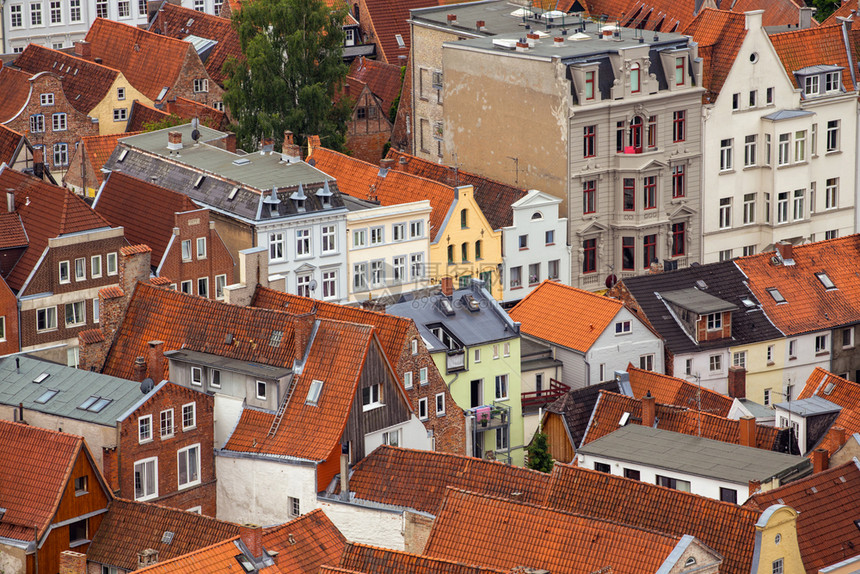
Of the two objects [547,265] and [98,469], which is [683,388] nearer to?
[547,265]

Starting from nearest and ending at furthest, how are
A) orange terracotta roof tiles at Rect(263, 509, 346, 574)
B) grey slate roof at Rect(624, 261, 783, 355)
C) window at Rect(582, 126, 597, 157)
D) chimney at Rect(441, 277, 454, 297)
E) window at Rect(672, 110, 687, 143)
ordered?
1. orange terracotta roof tiles at Rect(263, 509, 346, 574)
2. chimney at Rect(441, 277, 454, 297)
3. grey slate roof at Rect(624, 261, 783, 355)
4. window at Rect(582, 126, 597, 157)
5. window at Rect(672, 110, 687, 143)

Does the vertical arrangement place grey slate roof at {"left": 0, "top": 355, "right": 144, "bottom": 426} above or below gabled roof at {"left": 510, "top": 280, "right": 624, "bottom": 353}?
above

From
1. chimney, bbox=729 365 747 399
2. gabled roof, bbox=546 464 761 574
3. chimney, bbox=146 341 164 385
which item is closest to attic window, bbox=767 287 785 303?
chimney, bbox=729 365 747 399

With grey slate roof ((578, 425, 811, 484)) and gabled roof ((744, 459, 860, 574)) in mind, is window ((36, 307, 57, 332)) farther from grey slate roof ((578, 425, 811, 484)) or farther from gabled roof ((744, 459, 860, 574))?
gabled roof ((744, 459, 860, 574))

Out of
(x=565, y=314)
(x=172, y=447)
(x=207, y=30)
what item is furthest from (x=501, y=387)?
(x=207, y=30)

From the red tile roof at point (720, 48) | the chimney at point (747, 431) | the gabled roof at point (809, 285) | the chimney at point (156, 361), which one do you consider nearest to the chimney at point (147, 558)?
the chimney at point (156, 361)

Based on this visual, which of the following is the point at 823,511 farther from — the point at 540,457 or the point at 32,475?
the point at 32,475
